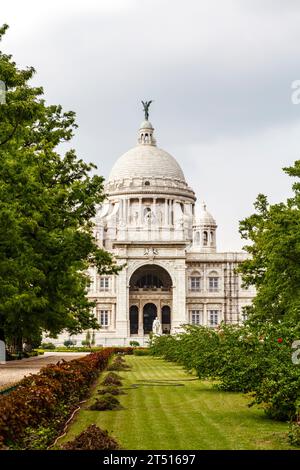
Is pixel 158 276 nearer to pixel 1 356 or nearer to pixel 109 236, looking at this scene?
pixel 109 236

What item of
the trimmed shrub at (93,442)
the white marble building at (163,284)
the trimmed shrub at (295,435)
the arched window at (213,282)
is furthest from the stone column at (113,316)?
the trimmed shrub at (93,442)

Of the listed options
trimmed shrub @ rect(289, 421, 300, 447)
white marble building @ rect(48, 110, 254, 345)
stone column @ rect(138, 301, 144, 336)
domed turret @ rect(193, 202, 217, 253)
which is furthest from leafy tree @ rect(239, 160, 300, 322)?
domed turret @ rect(193, 202, 217, 253)

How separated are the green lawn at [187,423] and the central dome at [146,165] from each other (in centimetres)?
10124

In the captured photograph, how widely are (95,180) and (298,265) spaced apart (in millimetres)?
11398

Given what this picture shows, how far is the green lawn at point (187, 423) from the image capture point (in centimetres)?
1391

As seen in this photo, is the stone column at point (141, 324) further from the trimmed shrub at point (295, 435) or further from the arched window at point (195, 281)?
the trimmed shrub at point (295, 435)

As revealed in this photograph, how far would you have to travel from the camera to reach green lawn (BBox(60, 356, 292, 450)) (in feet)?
45.6

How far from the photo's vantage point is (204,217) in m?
114

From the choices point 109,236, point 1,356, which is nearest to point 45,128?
point 1,356

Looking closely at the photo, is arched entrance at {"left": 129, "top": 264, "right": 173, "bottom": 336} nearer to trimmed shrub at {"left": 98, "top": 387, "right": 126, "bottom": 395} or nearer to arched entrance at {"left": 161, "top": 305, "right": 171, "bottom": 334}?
arched entrance at {"left": 161, "top": 305, "right": 171, "bottom": 334}

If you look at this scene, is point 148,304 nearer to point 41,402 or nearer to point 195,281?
point 195,281

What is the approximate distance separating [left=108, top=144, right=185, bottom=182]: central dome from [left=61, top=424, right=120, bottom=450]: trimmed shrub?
11088 cm

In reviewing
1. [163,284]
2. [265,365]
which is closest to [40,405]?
[265,365]

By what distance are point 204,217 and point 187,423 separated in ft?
323
